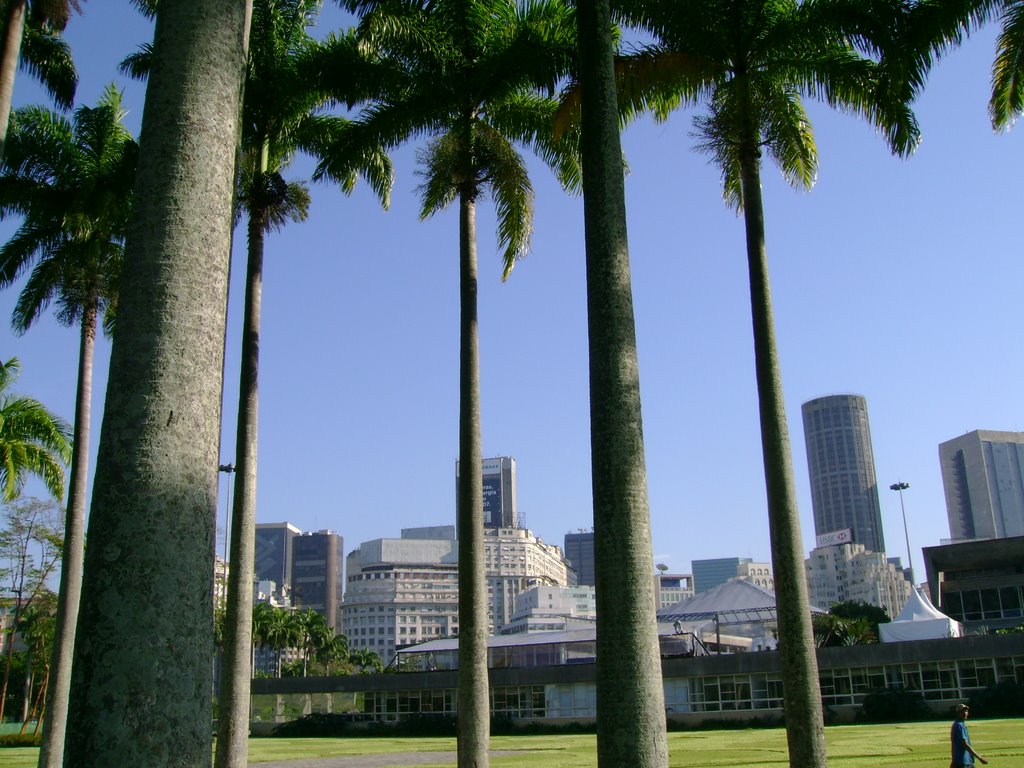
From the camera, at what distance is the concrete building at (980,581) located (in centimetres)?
7031

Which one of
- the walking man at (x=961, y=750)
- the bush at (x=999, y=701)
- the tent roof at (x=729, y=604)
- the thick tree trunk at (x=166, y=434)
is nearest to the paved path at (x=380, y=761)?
the walking man at (x=961, y=750)

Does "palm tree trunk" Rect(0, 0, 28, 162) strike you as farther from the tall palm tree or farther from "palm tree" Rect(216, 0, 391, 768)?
the tall palm tree

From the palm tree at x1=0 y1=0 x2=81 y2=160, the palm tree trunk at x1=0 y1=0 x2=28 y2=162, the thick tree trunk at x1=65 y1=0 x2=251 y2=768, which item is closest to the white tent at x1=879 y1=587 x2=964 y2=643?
the palm tree at x1=0 y1=0 x2=81 y2=160

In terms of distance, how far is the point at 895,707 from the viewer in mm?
45750

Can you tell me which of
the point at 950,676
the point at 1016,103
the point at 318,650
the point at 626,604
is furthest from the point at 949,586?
the point at 318,650

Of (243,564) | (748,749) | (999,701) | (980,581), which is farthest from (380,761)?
(980,581)

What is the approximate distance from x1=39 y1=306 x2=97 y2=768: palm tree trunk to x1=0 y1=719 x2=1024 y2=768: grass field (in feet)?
40.1

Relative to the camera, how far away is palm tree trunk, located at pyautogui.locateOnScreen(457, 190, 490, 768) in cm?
1487

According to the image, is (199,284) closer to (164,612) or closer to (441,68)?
(164,612)

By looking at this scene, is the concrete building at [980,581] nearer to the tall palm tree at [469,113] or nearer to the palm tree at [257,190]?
the tall palm tree at [469,113]

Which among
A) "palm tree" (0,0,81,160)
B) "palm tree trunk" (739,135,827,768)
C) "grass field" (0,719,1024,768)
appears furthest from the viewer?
"grass field" (0,719,1024,768)

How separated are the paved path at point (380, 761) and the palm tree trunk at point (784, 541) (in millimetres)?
20806

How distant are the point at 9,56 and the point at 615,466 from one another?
15538mm

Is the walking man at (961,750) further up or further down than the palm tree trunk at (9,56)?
further down
